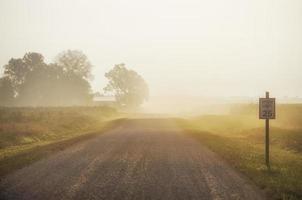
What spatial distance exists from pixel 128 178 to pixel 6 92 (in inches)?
4352

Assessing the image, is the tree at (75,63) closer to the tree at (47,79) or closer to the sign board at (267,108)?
the tree at (47,79)

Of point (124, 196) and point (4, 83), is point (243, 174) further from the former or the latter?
point (4, 83)

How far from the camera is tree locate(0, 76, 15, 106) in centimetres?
11106

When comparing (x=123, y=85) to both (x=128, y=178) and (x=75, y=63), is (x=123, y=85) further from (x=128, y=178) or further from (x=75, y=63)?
(x=128, y=178)

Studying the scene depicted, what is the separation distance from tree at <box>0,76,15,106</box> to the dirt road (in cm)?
10305

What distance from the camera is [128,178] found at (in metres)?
12.5

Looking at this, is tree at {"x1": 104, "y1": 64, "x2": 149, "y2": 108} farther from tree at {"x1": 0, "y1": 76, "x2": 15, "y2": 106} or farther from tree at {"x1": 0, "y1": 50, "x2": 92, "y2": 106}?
tree at {"x1": 0, "y1": 76, "x2": 15, "y2": 106}

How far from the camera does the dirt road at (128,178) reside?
1037cm

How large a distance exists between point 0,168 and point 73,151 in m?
5.51

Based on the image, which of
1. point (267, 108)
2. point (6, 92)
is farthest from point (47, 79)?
point (267, 108)

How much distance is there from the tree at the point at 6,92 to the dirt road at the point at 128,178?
103047mm

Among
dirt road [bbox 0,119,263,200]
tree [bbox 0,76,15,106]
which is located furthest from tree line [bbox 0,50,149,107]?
dirt road [bbox 0,119,263,200]

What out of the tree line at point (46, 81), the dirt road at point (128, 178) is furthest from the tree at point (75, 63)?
the dirt road at point (128, 178)

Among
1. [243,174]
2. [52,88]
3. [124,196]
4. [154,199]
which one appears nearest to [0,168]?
[124,196]
